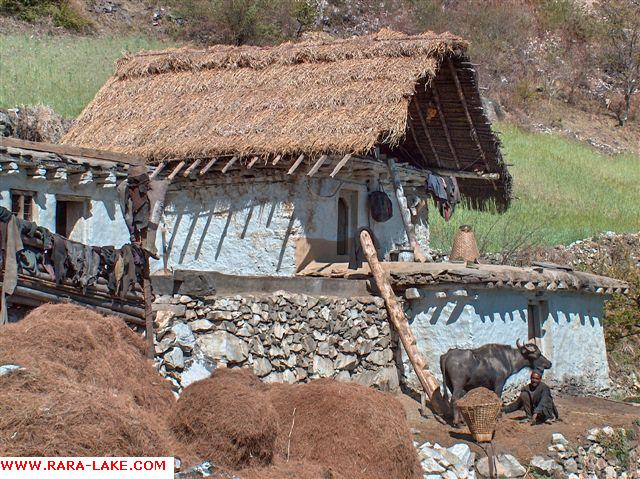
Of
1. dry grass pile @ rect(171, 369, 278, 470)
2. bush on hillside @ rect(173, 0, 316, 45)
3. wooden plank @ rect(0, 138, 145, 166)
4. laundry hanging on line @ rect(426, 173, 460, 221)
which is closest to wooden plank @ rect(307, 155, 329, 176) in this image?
wooden plank @ rect(0, 138, 145, 166)

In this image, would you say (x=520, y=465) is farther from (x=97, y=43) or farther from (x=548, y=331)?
(x=97, y=43)

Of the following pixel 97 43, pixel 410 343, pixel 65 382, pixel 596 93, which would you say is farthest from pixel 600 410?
pixel 596 93

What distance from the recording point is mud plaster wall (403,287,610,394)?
1446cm

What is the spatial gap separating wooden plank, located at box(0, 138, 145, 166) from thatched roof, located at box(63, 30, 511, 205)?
2126mm

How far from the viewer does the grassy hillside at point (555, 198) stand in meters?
23.2

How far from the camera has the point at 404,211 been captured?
55.4 feet

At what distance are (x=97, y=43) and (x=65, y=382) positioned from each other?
30.6 m

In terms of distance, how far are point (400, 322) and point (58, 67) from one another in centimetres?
1971

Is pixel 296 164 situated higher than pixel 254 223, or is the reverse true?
pixel 296 164

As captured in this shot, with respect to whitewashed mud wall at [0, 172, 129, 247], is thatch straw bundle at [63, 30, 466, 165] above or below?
above

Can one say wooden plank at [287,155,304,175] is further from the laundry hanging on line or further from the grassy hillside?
the grassy hillside

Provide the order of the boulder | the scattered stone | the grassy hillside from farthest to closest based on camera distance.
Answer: the grassy hillside
the boulder
the scattered stone

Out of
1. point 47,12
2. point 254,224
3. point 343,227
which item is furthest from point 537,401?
point 47,12

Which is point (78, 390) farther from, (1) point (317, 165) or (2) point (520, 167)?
(2) point (520, 167)
